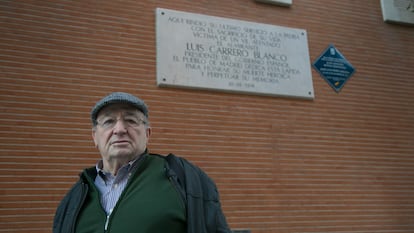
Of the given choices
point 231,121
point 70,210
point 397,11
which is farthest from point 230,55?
point 70,210

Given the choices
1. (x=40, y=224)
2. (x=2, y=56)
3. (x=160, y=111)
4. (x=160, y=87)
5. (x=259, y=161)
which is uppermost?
(x=2, y=56)

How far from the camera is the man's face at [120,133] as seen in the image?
6.80 feet

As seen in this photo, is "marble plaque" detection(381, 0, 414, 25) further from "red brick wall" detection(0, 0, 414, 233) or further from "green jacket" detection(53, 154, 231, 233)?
"green jacket" detection(53, 154, 231, 233)

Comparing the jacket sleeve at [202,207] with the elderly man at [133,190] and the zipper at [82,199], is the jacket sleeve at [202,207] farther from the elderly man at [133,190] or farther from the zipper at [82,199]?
the zipper at [82,199]

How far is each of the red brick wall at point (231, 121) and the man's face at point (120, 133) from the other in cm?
176

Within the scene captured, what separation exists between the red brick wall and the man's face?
69.5 inches

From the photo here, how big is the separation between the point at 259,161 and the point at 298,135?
2.18 ft

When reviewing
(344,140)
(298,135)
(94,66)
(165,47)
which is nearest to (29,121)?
(94,66)

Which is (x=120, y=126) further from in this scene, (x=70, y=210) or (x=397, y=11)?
(x=397, y=11)

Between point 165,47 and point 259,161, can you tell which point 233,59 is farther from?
point 259,161

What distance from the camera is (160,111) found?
13.7ft

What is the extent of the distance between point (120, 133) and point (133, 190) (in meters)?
0.35

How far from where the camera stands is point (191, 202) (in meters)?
1.80

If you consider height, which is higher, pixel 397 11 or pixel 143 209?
pixel 397 11
